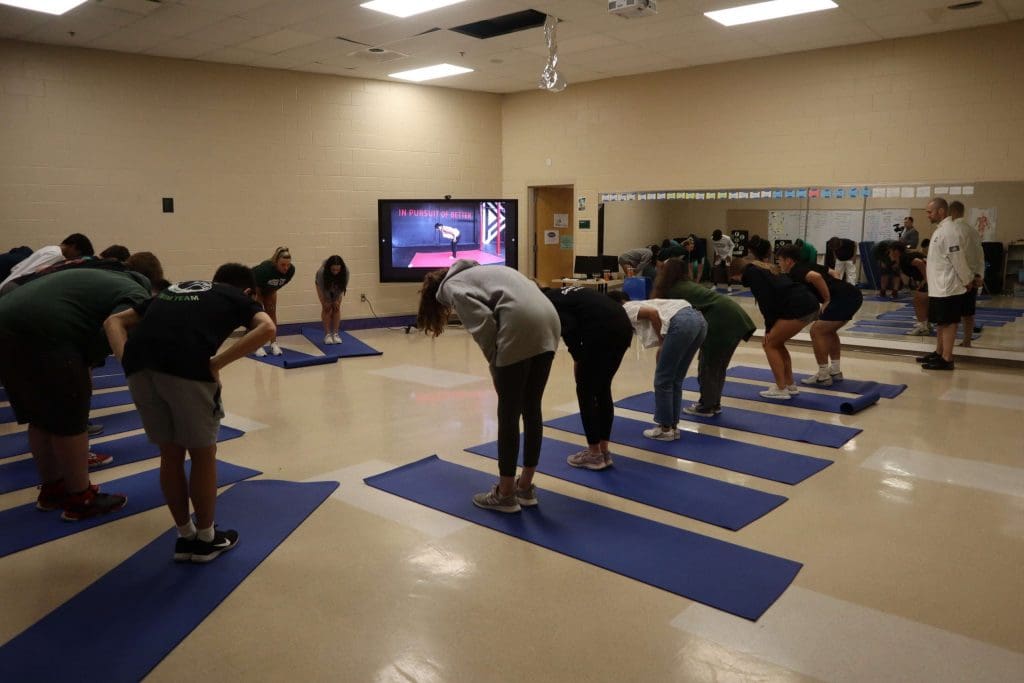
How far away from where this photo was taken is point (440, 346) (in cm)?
854

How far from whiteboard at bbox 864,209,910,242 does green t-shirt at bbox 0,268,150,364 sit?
7.20 meters

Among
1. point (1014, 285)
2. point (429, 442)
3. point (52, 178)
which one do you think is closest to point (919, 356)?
point (1014, 285)

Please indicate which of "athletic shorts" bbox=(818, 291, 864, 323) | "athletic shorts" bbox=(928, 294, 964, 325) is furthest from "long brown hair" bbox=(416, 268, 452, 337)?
"athletic shorts" bbox=(928, 294, 964, 325)

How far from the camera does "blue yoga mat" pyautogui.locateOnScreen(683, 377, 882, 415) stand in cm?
540

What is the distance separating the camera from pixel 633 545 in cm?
321

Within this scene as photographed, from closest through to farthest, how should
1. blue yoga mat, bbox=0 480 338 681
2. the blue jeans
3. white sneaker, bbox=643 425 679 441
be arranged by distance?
blue yoga mat, bbox=0 480 338 681 → the blue jeans → white sneaker, bbox=643 425 679 441

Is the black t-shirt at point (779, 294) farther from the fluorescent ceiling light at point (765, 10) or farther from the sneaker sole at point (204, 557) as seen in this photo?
the sneaker sole at point (204, 557)

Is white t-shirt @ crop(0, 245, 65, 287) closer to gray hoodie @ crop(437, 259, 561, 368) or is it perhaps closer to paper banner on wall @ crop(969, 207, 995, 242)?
gray hoodie @ crop(437, 259, 561, 368)

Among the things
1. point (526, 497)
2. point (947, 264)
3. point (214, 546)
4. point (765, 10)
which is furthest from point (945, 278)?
Result: point (214, 546)

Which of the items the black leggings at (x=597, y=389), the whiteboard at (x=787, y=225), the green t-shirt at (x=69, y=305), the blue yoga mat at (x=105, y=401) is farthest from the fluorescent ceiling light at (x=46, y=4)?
the whiteboard at (x=787, y=225)

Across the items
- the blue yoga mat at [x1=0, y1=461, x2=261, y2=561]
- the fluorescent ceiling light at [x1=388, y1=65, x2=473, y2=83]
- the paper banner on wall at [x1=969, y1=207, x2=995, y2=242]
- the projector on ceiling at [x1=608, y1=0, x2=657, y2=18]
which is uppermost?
the fluorescent ceiling light at [x1=388, y1=65, x2=473, y2=83]

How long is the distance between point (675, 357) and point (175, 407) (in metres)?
2.79

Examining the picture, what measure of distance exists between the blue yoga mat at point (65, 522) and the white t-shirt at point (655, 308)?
2256mm

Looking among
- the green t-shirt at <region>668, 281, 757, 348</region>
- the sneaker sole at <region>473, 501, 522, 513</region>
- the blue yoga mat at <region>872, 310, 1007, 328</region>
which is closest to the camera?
the sneaker sole at <region>473, 501, 522, 513</region>
